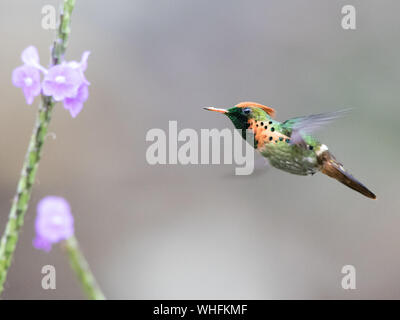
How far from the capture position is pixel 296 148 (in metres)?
1.96

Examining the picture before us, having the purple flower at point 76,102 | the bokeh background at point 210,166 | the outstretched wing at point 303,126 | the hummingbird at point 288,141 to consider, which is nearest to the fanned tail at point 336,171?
the hummingbird at point 288,141

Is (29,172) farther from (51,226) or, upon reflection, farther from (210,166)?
(210,166)

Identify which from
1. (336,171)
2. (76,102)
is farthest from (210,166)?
(76,102)

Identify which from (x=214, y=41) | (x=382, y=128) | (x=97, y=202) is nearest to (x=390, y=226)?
(x=382, y=128)

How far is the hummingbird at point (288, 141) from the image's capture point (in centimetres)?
187

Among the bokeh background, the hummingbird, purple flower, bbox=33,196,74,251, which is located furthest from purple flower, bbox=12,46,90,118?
the bokeh background

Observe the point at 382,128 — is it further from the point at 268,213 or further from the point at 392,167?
the point at 268,213

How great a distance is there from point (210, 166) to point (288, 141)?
3264 millimetres

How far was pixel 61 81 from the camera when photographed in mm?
1388

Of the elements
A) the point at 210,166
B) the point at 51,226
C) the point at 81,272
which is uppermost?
the point at 210,166

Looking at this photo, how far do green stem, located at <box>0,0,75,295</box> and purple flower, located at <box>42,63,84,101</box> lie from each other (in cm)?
4
